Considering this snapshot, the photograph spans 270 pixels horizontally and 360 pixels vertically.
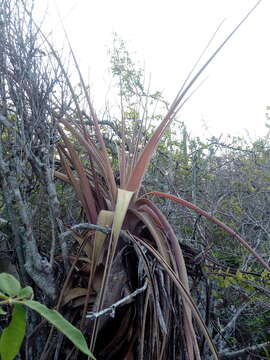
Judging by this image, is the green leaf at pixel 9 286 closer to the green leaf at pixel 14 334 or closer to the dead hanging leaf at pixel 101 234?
the green leaf at pixel 14 334

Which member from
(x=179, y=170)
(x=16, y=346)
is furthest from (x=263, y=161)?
(x=16, y=346)

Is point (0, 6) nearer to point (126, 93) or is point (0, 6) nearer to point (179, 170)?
point (126, 93)

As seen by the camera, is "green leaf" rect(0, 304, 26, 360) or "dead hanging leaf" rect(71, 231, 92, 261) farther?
"dead hanging leaf" rect(71, 231, 92, 261)

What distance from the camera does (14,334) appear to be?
660 millimetres

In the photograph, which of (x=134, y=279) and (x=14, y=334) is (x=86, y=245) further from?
(x=14, y=334)

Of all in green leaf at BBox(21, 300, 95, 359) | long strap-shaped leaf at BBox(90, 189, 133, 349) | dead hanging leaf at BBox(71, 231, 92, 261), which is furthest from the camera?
dead hanging leaf at BBox(71, 231, 92, 261)

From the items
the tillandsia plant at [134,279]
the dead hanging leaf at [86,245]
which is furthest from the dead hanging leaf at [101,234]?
the dead hanging leaf at [86,245]

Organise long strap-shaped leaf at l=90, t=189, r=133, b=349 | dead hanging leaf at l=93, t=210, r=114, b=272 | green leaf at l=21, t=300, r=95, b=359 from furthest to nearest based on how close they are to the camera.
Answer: dead hanging leaf at l=93, t=210, r=114, b=272 < long strap-shaped leaf at l=90, t=189, r=133, b=349 < green leaf at l=21, t=300, r=95, b=359

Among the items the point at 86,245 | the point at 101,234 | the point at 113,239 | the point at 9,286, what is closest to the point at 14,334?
the point at 9,286

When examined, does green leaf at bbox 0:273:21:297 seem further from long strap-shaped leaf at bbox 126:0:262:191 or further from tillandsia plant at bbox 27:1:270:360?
long strap-shaped leaf at bbox 126:0:262:191

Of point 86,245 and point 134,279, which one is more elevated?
point 86,245

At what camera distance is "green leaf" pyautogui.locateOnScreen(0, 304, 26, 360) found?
0.66m

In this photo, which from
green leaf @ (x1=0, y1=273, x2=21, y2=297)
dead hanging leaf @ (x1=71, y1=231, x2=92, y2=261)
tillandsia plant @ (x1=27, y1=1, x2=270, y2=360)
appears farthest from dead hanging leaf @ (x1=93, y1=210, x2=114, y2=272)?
green leaf @ (x1=0, y1=273, x2=21, y2=297)

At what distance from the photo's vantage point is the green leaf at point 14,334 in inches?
25.9
